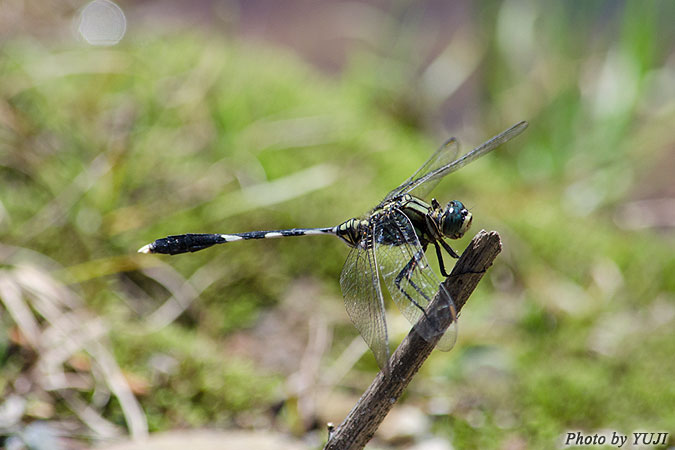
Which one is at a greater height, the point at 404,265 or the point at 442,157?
the point at 442,157

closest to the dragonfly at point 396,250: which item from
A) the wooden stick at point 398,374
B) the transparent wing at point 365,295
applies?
the transparent wing at point 365,295

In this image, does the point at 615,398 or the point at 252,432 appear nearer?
the point at 252,432

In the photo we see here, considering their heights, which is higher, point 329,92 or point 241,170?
point 329,92

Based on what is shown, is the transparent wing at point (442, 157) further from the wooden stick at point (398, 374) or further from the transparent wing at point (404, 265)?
the wooden stick at point (398, 374)

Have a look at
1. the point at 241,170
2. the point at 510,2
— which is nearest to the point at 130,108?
the point at 241,170

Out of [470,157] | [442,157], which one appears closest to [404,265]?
[470,157]

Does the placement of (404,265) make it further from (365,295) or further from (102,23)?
(102,23)

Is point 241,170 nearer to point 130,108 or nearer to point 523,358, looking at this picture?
point 130,108
